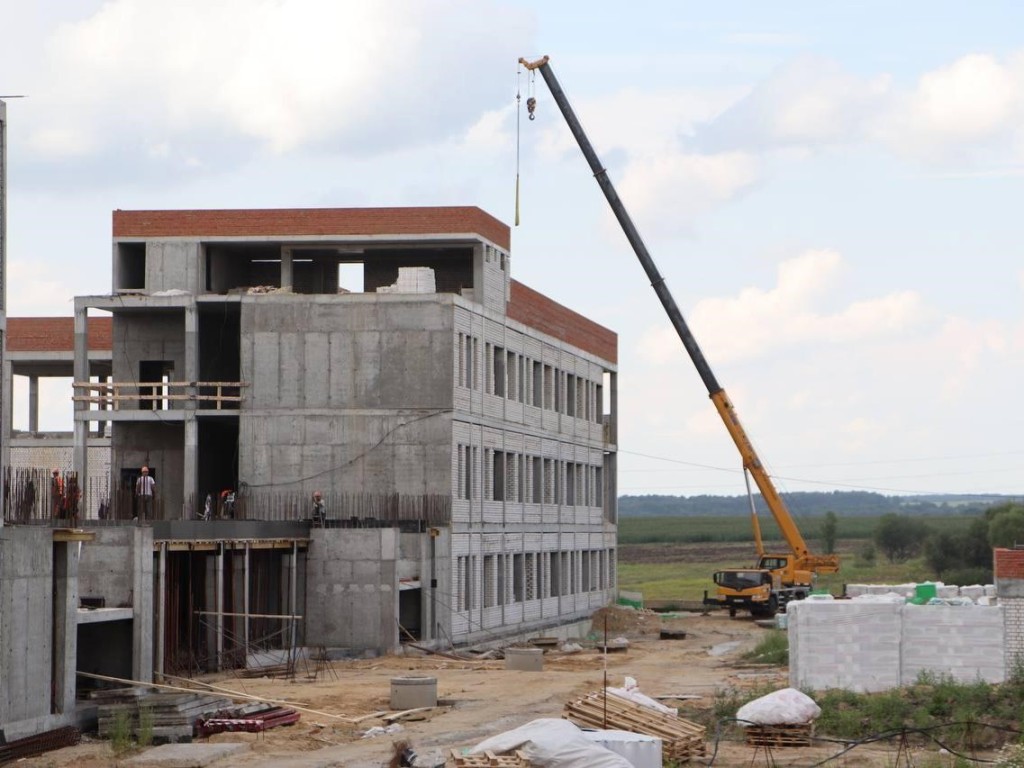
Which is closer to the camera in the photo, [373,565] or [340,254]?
[373,565]

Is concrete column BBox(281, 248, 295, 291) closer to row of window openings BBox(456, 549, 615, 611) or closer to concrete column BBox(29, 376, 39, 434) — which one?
Result: row of window openings BBox(456, 549, 615, 611)

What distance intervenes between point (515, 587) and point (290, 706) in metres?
26.5

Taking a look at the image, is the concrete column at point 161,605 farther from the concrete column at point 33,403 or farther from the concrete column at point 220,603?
the concrete column at point 33,403

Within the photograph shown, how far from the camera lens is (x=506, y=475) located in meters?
53.8

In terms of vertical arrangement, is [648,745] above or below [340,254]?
below

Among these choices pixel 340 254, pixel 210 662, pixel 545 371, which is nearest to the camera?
pixel 210 662

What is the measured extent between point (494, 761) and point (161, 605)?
13.7m

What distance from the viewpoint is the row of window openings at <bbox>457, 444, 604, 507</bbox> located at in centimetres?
4884

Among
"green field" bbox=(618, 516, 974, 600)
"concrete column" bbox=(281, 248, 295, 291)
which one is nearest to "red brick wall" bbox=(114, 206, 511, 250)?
"concrete column" bbox=(281, 248, 295, 291)

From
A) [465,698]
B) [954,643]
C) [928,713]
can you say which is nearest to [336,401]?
[465,698]

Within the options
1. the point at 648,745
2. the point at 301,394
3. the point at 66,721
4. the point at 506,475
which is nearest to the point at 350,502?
the point at 301,394

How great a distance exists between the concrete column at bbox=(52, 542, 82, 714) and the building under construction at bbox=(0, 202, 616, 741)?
334 cm

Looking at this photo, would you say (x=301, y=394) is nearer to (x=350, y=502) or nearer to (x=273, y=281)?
(x=350, y=502)

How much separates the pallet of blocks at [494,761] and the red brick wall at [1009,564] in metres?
13.0
